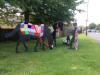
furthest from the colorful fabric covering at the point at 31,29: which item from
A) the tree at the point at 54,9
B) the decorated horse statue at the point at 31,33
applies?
the tree at the point at 54,9

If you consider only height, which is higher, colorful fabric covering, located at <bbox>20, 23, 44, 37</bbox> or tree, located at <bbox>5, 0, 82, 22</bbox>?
tree, located at <bbox>5, 0, 82, 22</bbox>

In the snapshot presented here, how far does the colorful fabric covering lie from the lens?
13738 mm

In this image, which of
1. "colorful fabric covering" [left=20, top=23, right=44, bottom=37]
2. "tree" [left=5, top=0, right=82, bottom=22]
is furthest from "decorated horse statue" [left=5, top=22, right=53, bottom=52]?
"tree" [left=5, top=0, right=82, bottom=22]

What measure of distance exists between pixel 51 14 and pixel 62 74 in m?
10.3

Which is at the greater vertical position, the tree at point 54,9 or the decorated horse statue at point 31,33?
the tree at point 54,9

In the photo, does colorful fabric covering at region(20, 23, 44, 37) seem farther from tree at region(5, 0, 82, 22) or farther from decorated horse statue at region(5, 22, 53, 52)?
tree at region(5, 0, 82, 22)

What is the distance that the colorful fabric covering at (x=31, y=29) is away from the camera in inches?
541

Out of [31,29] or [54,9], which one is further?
[54,9]

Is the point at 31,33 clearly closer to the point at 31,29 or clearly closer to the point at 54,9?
the point at 31,29

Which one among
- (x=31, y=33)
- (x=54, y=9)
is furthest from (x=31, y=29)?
(x=54, y=9)

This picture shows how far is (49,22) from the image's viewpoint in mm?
18844

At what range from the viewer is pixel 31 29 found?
554 inches

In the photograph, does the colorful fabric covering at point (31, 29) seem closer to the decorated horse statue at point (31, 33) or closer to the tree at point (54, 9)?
Answer: the decorated horse statue at point (31, 33)

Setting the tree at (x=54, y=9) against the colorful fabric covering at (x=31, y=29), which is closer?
the colorful fabric covering at (x=31, y=29)
